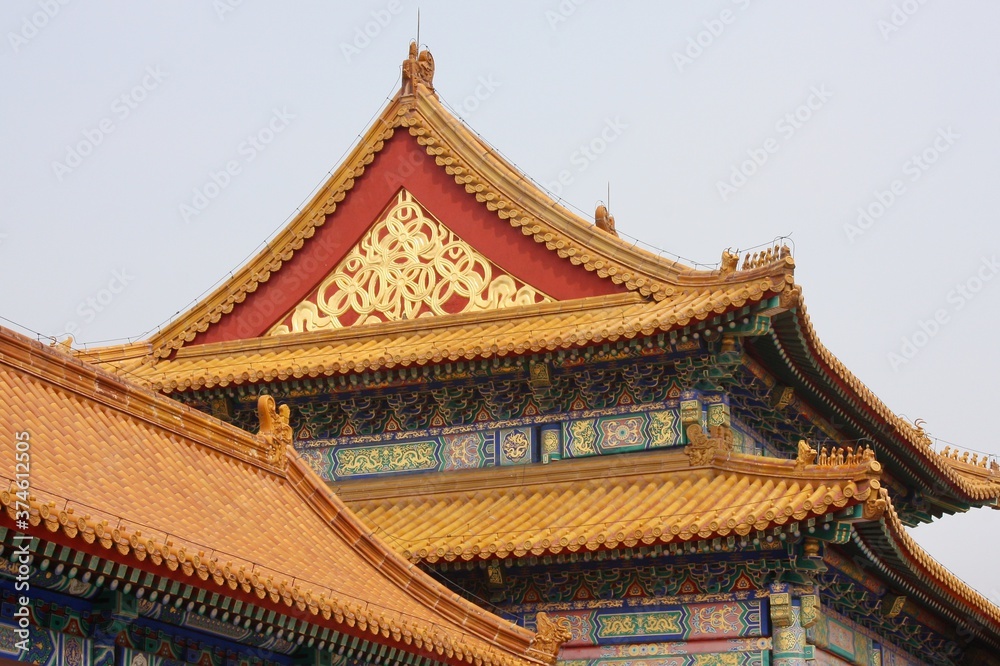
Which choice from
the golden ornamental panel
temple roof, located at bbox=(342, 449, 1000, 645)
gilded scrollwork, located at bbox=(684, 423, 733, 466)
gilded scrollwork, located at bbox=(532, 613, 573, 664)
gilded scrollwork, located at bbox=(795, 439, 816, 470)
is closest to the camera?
gilded scrollwork, located at bbox=(532, 613, 573, 664)

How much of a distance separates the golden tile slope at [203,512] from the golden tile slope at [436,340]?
11.5 ft

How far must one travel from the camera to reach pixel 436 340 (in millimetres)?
20297

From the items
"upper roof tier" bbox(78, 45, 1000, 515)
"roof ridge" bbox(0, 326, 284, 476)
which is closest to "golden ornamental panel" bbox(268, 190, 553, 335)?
"upper roof tier" bbox(78, 45, 1000, 515)

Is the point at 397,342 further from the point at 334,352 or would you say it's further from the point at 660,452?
the point at 660,452

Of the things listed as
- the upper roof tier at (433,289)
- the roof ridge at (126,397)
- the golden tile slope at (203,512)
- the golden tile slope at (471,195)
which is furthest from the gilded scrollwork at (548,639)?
the golden tile slope at (471,195)

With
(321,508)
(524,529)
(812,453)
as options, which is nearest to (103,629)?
(321,508)

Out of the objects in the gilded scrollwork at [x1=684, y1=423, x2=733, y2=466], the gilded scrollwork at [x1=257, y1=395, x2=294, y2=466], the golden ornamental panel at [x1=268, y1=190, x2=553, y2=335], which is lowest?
the gilded scrollwork at [x1=257, y1=395, x2=294, y2=466]

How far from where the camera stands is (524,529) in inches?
725

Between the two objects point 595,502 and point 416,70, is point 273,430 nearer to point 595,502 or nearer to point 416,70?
point 595,502

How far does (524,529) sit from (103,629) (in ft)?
23.5

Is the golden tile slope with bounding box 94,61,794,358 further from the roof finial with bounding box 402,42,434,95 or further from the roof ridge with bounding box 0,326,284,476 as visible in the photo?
the roof ridge with bounding box 0,326,284,476

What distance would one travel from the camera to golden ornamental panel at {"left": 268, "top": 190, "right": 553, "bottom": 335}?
68.9 feet

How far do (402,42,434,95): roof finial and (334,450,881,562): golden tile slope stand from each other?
19.8 feet

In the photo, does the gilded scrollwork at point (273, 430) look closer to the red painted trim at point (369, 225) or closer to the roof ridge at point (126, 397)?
the roof ridge at point (126, 397)
